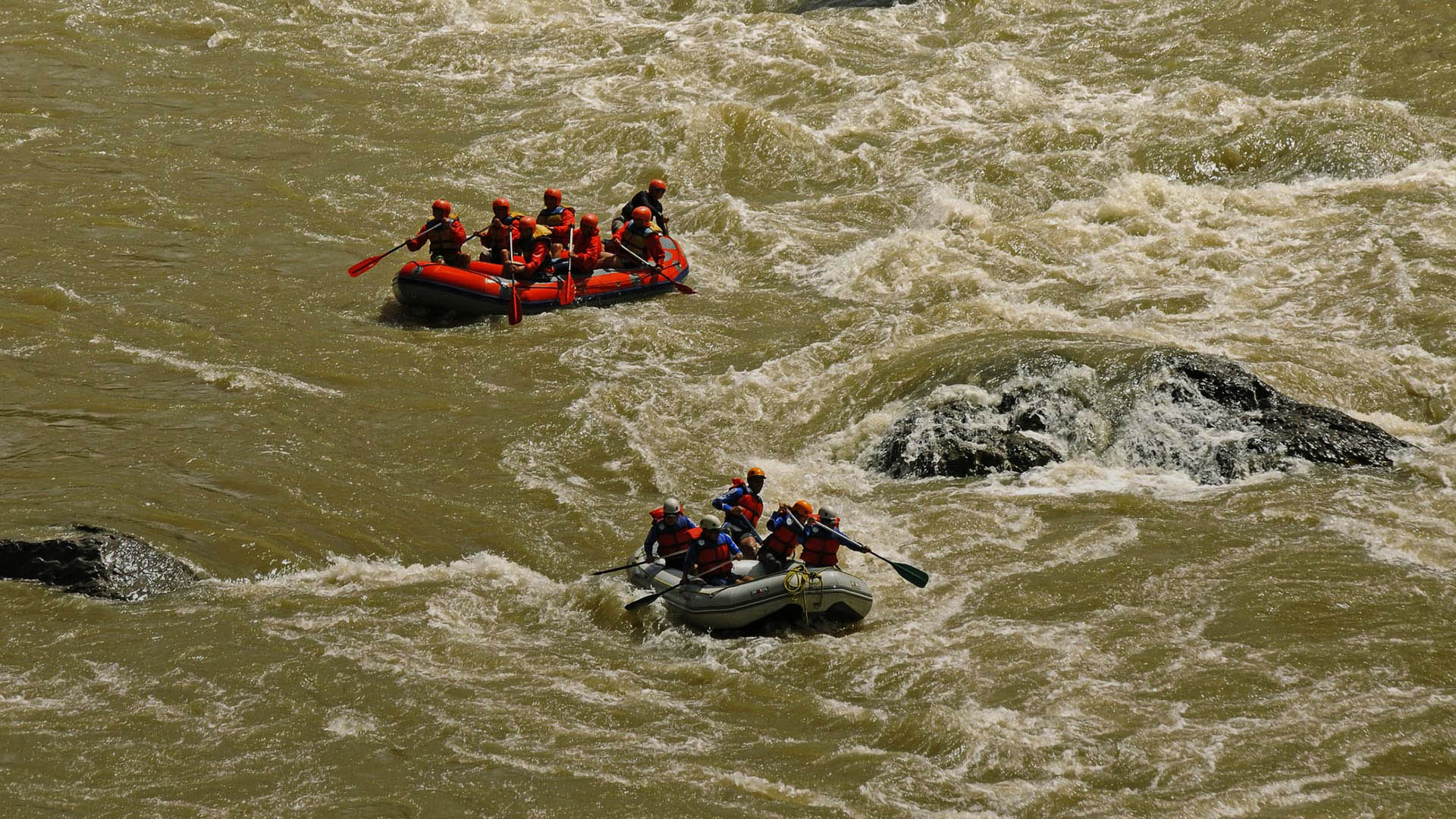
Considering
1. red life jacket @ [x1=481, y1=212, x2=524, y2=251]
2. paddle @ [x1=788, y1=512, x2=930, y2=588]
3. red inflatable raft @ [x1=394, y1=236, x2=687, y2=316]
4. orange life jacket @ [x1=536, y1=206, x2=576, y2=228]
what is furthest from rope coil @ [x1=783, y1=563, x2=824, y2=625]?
orange life jacket @ [x1=536, y1=206, x2=576, y2=228]

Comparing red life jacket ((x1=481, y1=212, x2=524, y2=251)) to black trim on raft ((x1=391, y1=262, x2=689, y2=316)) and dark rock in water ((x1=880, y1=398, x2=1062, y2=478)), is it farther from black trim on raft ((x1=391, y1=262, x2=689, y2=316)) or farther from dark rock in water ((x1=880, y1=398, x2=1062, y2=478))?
dark rock in water ((x1=880, y1=398, x2=1062, y2=478))

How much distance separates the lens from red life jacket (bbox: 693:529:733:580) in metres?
9.08

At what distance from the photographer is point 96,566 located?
29.3ft

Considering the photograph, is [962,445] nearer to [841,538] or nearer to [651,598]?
[841,538]

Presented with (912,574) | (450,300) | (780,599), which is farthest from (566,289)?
(912,574)

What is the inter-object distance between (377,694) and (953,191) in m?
10.1

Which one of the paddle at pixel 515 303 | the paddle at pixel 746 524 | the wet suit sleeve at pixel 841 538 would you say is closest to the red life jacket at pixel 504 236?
the paddle at pixel 515 303

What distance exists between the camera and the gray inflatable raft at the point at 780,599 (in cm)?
886

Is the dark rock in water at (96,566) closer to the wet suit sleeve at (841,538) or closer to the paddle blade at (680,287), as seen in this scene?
the wet suit sleeve at (841,538)

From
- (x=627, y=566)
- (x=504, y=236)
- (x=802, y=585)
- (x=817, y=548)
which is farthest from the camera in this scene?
(x=504, y=236)

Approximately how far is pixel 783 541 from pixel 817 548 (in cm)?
26

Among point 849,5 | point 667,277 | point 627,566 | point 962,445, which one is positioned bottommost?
point 627,566

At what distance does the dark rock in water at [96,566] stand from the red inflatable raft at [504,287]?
16.2 feet

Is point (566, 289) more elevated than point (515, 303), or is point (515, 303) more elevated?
point (566, 289)
